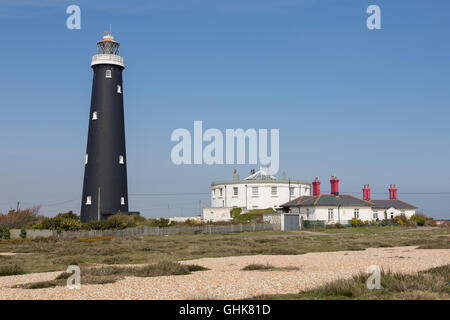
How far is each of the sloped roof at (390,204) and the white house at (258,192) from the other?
12.8 meters

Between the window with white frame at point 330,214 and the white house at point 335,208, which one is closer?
the white house at point 335,208

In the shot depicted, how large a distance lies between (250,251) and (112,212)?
27140 millimetres

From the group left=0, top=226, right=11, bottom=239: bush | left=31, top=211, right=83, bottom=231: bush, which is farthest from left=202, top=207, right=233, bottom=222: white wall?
left=0, top=226, right=11, bottom=239: bush

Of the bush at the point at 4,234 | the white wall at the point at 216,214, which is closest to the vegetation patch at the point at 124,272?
the bush at the point at 4,234

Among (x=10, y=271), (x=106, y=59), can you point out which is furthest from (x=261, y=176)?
(x=10, y=271)

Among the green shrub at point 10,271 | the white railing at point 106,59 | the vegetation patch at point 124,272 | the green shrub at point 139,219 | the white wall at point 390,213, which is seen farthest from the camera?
the white wall at point 390,213

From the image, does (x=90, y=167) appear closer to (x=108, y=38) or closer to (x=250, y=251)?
(x=108, y=38)

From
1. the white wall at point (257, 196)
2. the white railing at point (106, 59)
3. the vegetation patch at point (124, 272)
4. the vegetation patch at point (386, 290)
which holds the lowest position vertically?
the vegetation patch at point (124, 272)

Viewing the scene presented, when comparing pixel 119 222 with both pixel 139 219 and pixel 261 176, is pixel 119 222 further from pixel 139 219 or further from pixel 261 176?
pixel 261 176

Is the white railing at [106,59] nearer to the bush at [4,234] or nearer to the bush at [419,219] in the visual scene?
the bush at [4,234]

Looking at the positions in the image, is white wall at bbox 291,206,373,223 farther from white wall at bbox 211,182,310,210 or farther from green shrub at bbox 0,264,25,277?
green shrub at bbox 0,264,25,277

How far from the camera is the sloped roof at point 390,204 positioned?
224 ft

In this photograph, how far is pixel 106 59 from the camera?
52250 millimetres
